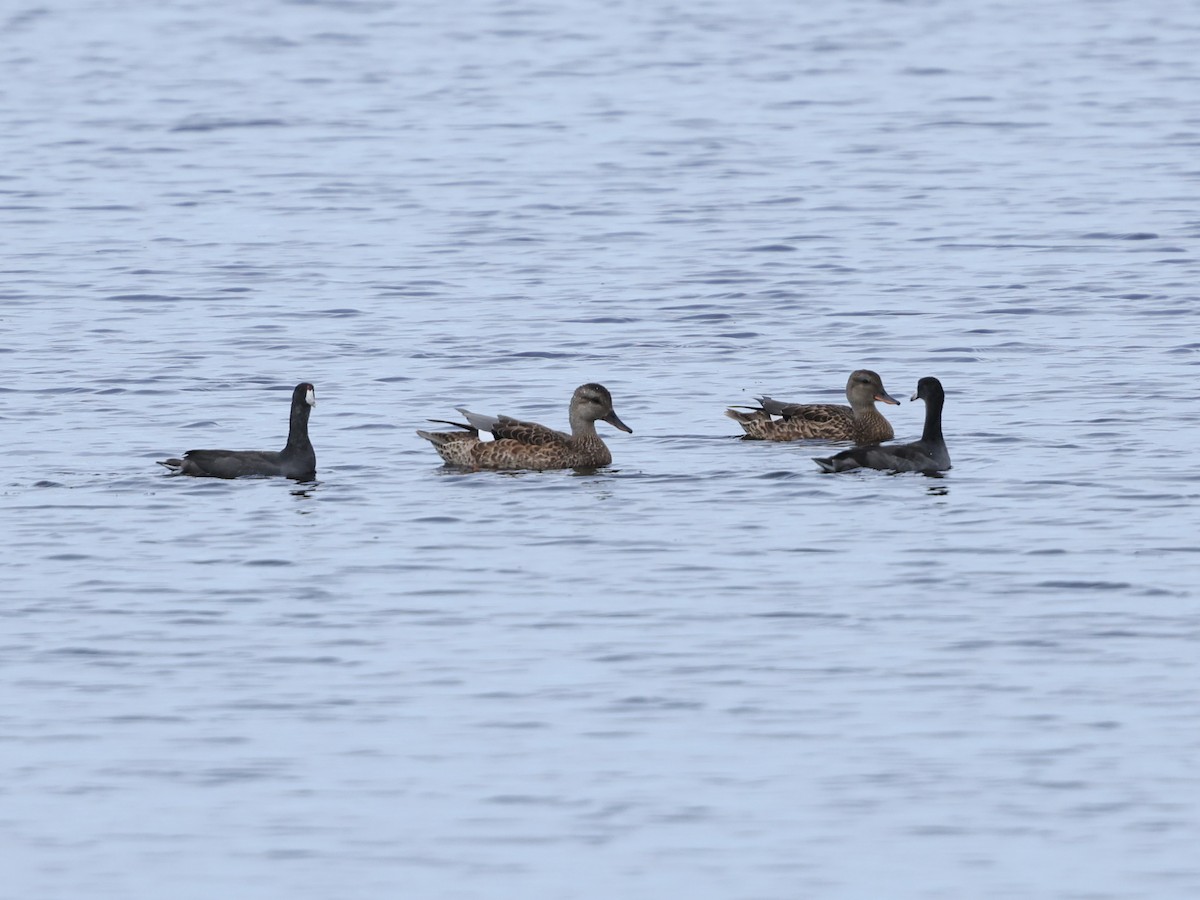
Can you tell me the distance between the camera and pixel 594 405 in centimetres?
2069

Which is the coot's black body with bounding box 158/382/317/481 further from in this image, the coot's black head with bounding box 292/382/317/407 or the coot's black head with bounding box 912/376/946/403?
the coot's black head with bounding box 912/376/946/403

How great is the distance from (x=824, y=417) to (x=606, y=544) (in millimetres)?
4773

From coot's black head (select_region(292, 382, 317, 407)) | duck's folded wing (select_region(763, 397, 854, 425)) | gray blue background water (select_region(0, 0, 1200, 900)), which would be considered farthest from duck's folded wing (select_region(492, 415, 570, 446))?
duck's folded wing (select_region(763, 397, 854, 425))

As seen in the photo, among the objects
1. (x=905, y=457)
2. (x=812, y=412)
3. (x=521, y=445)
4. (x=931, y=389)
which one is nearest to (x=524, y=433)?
(x=521, y=445)

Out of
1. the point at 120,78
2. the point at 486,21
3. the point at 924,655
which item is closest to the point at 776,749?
the point at 924,655

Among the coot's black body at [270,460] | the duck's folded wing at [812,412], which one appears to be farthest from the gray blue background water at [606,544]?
the duck's folded wing at [812,412]

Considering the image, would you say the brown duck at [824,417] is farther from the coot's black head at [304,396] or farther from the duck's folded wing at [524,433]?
the coot's black head at [304,396]

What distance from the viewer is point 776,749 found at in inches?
503

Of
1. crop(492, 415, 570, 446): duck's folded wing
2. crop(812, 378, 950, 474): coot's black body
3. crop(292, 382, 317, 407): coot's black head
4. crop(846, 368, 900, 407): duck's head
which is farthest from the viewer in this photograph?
crop(846, 368, 900, 407): duck's head

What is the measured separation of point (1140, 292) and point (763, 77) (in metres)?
29.9

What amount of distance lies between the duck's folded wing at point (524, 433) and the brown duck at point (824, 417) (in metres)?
2.04

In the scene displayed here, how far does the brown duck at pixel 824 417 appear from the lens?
71.1 feet

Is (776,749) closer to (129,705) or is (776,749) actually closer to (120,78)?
(129,705)

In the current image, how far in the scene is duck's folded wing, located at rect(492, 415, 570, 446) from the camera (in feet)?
66.6
